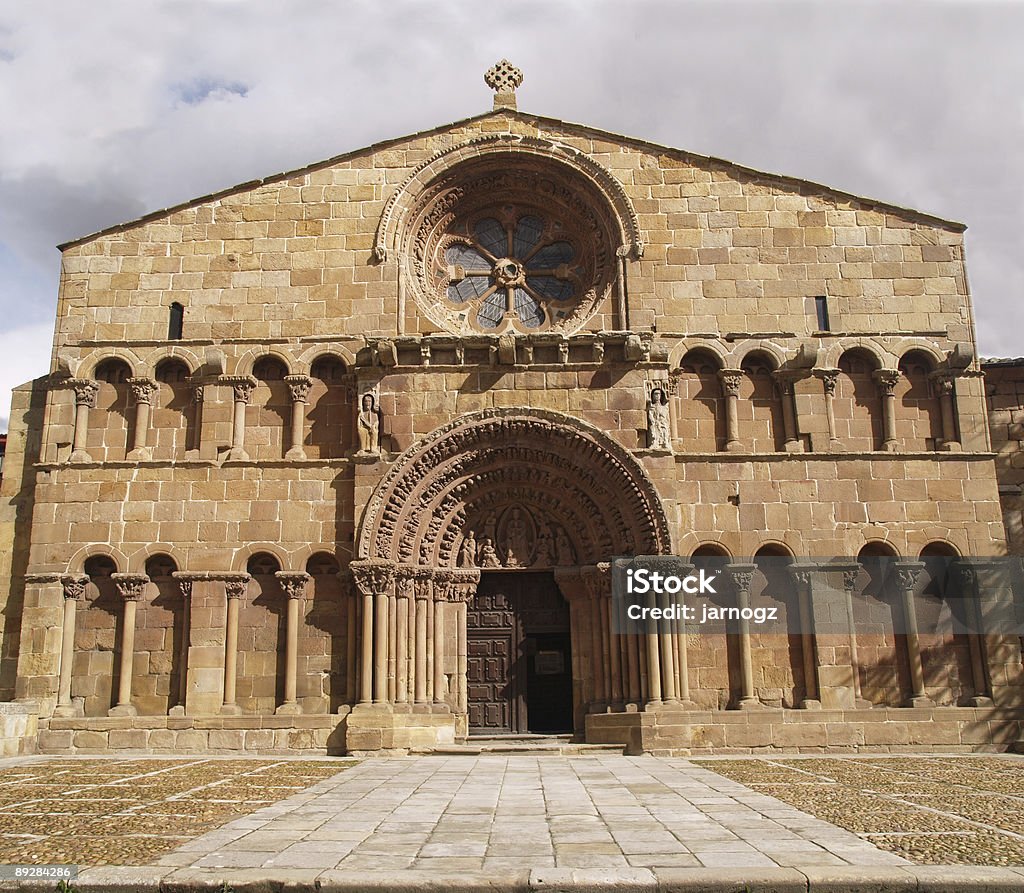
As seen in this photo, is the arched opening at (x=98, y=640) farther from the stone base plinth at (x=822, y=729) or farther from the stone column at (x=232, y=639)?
the stone base plinth at (x=822, y=729)

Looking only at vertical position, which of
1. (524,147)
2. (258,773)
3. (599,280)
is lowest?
(258,773)

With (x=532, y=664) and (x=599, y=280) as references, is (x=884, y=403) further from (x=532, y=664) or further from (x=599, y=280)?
(x=532, y=664)

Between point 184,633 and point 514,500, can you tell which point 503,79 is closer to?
point 514,500

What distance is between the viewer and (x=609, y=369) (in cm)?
1733

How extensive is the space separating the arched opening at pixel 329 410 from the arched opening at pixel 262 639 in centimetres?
230

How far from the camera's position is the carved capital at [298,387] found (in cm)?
1780

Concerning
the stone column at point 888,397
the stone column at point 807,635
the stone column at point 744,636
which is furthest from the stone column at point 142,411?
the stone column at point 888,397

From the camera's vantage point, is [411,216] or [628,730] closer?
[628,730]

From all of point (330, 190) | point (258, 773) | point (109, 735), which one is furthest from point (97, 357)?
point (258, 773)

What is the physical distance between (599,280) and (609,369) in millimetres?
2575

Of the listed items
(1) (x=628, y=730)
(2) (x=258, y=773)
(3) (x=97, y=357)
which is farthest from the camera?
(3) (x=97, y=357)

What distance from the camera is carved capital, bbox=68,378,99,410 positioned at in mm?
17891

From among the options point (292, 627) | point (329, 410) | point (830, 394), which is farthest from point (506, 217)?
point (292, 627)

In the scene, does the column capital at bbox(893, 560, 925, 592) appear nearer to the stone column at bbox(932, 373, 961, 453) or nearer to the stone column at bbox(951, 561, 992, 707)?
the stone column at bbox(951, 561, 992, 707)
